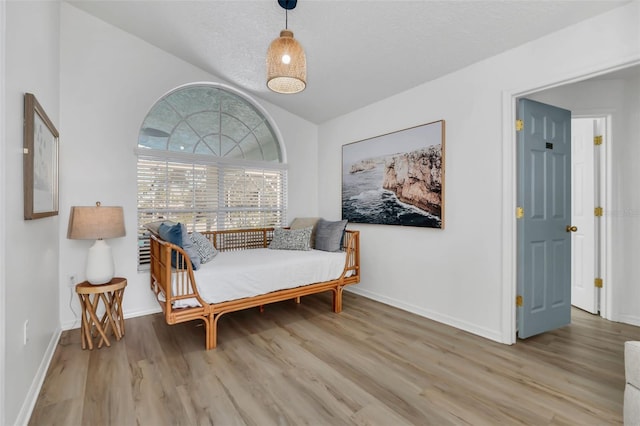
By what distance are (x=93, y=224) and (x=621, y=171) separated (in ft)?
15.8

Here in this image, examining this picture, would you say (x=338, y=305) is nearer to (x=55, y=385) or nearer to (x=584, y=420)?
(x=584, y=420)

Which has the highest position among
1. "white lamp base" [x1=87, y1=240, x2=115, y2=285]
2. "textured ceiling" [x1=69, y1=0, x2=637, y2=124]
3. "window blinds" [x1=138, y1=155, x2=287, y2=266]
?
"textured ceiling" [x1=69, y1=0, x2=637, y2=124]

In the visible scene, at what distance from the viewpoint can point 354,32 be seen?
250 cm

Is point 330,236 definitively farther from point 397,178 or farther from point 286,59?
point 286,59

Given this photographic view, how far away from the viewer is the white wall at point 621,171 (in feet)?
9.37

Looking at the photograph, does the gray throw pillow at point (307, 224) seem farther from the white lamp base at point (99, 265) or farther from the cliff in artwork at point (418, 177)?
the white lamp base at point (99, 265)

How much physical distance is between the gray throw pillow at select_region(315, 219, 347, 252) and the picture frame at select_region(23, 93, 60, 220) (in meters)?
2.47

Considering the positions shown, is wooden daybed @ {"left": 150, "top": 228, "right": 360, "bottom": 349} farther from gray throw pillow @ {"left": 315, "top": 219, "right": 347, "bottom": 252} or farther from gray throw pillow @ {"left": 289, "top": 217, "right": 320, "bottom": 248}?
gray throw pillow @ {"left": 289, "top": 217, "right": 320, "bottom": 248}

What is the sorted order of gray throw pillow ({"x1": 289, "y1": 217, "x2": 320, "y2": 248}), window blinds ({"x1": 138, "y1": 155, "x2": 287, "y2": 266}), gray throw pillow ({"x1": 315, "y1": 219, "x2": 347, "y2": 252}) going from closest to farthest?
window blinds ({"x1": 138, "y1": 155, "x2": 287, "y2": 266}) → gray throw pillow ({"x1": 315, "y1": 219, "x2": 347, "y2": 252}) → gray throw pillow ({"x1": 289, "y1": 217, "x2": 320, "y2": 248})

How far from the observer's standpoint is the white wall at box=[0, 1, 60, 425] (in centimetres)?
141

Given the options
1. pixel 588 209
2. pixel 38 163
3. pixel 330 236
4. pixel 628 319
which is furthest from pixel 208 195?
pixel 628 319

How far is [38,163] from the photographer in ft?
6.10

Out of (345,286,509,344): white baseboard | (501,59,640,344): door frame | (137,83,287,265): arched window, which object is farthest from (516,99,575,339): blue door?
(137,83,287,265): arched window

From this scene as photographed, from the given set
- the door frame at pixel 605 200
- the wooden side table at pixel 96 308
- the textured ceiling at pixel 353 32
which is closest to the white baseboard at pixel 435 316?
the door frame at pixel 605 200
